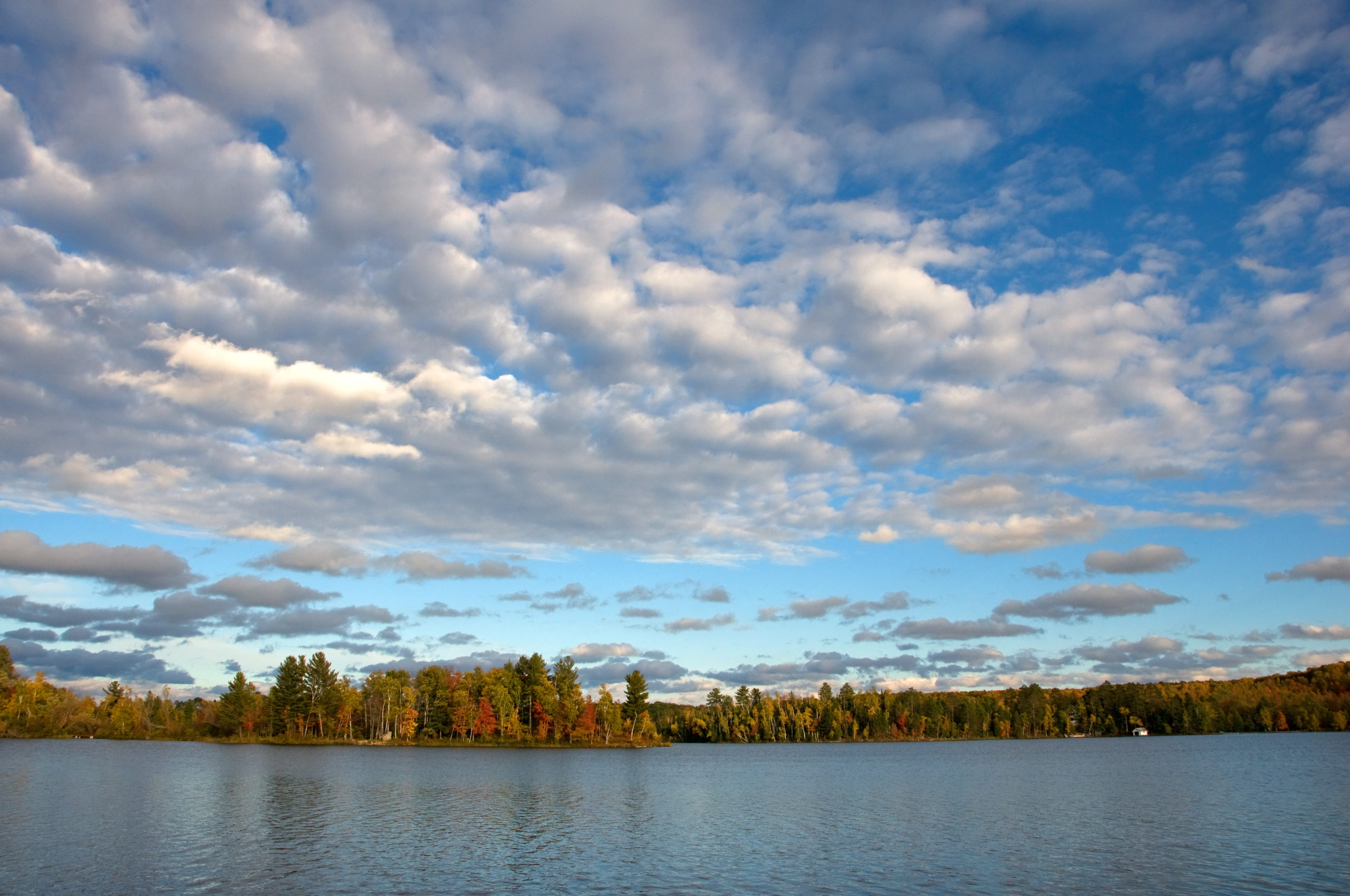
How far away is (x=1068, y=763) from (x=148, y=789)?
135 m

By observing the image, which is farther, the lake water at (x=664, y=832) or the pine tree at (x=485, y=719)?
the pine tree at (x=485, y=719)

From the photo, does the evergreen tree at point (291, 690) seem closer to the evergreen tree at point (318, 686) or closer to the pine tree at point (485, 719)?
the evergreen tree at point (318, 686)

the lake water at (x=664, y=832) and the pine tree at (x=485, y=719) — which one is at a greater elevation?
the lake water at (x=664, y=832)

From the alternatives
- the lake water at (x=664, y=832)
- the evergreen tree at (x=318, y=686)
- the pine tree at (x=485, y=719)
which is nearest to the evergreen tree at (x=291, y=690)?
the evergreen tree at (x=318, y=686)

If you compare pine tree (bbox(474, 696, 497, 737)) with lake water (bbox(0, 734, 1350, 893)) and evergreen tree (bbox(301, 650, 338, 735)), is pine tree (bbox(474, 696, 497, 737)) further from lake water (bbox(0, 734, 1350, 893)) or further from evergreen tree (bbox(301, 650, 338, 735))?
lake water (bbox(0, 734, 1350, 893))

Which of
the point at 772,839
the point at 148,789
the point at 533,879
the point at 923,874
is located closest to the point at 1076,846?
the point at 923,874

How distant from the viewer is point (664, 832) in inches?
2258

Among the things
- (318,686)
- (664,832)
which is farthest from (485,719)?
(664,832)

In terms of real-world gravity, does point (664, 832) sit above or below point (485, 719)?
above

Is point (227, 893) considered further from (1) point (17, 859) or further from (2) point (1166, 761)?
(2) point (1166, 761)

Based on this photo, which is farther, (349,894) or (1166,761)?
(1166,761)

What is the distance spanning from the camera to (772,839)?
53.0 m

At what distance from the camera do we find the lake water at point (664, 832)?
127ft

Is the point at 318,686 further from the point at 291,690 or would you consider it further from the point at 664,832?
the point at 664,832
